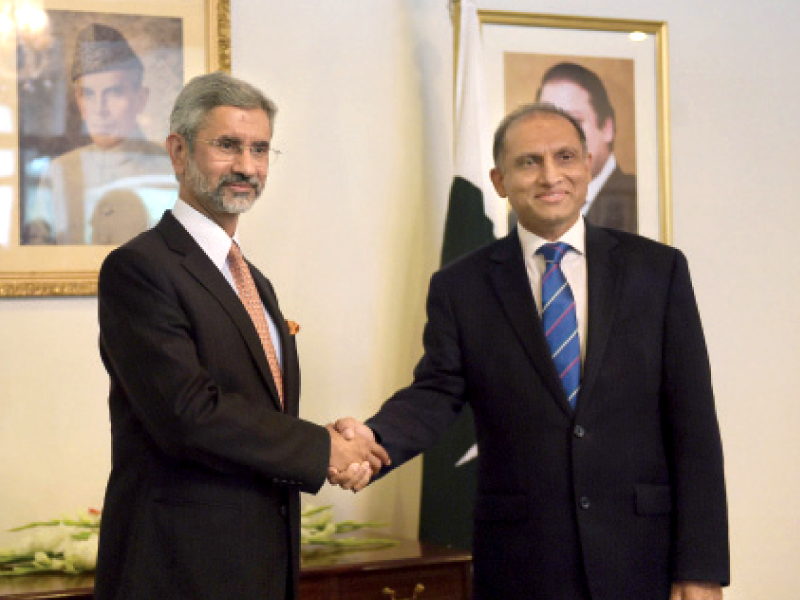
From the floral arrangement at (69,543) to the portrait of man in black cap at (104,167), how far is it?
0.96 metres

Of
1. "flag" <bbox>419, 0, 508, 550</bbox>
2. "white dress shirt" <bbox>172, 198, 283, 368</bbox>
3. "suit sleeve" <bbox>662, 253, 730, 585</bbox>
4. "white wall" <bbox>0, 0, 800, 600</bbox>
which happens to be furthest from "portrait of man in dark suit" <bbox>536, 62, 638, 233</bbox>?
"white dress shirt" <bbox>172, 198, 283, 368</bbox>

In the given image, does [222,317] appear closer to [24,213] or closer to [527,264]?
[527,264]

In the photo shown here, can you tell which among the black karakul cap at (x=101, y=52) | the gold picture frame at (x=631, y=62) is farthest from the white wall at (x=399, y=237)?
the black karakul cap at (x=101, y=52)

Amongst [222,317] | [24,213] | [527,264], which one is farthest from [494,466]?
[24,213]

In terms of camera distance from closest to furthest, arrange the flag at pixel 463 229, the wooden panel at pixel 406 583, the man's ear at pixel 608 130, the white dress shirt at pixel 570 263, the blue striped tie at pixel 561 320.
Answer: the blue striped tie at pixel 561 320 < the white dress shirt at pixel 570 263 < the wooden panel at pixel 406 583 < the flag at pixel 463 229 < the man's ear at pixel 608 130

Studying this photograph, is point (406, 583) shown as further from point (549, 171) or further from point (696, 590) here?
point (549, 171)

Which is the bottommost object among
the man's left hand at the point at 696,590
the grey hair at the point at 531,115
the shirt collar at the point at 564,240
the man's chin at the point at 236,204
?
the man's left hand at the point at 696,590

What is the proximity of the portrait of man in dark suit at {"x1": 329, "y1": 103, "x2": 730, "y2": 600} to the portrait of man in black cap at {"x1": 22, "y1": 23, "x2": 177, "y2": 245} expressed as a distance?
1.53 m

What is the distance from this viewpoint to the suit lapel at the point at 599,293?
2742 millimetres

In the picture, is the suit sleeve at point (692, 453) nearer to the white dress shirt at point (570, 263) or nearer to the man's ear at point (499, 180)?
the white dress shirt at point (570, 263)

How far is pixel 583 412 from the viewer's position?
272cm

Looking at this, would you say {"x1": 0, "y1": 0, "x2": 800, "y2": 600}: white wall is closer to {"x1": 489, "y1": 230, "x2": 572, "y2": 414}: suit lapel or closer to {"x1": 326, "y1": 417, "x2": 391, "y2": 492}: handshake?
{"x1": 326, "y1": 417, "x2": 391, "y2": 492}: handshake

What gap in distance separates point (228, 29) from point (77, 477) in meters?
1.65

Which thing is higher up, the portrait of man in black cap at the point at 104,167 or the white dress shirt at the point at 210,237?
the portrait of man in black cap at the point at 104,167
